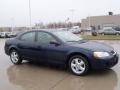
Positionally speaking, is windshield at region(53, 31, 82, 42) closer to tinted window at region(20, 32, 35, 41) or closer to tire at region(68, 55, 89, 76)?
tire at region(68, 55, 89, 76)

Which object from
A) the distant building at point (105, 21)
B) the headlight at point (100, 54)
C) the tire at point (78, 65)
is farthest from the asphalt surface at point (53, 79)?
the distant building at point (105, 21)

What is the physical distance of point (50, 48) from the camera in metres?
7.51

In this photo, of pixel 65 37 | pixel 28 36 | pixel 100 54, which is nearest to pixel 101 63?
pixel 100 54

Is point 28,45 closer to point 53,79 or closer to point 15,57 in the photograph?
point 15,57

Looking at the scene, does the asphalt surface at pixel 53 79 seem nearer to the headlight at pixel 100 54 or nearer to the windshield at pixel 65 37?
the headlight at pixel 100 54

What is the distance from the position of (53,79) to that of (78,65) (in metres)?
0.96

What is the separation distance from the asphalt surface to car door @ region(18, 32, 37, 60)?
524mm

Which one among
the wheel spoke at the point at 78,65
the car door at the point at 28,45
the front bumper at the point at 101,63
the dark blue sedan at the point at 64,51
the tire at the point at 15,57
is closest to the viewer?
the front bumper at the point at 101,63

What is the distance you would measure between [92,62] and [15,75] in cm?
258

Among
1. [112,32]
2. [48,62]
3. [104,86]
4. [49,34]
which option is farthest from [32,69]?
[112,32]

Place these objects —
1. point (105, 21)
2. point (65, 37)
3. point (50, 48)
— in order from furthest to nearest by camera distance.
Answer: point (105, 21) → point (65, 37) → point (50, 48)

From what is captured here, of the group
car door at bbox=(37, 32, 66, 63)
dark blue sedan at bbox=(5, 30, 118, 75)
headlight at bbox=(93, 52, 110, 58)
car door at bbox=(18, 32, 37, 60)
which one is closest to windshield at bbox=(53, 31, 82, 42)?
dark blue sedan at bbox=(5, 30, 118, 75)

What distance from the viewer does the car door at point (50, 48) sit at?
728 cm

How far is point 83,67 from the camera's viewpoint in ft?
22.7
